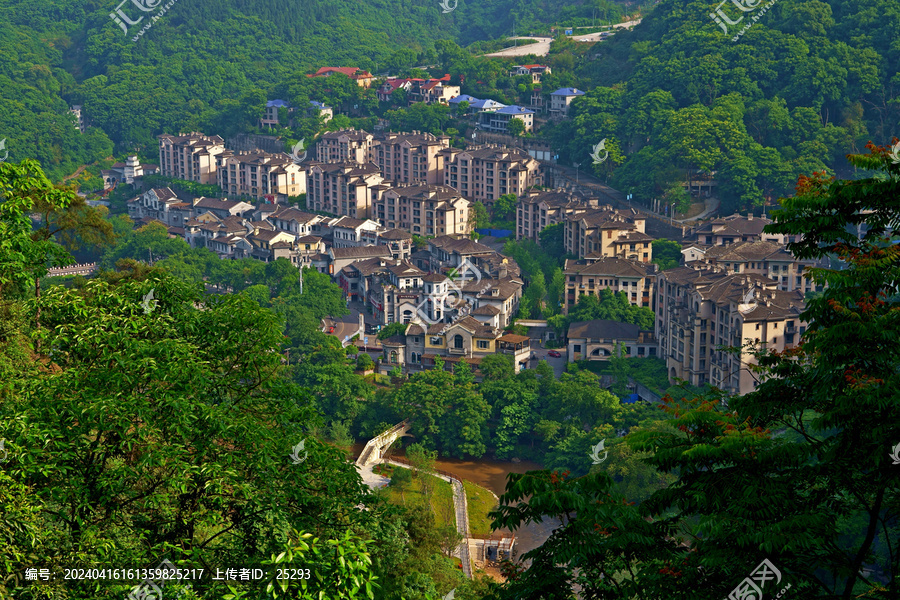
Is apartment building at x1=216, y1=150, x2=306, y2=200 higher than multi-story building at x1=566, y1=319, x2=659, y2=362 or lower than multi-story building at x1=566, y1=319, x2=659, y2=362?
higher

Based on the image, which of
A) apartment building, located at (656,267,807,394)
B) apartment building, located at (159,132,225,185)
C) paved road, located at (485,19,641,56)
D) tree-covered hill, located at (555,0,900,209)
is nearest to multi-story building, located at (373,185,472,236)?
tree-covered hill, located at (555,0,900,209)

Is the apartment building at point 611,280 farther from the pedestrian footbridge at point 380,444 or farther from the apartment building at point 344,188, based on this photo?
the apartment building at point 344,188

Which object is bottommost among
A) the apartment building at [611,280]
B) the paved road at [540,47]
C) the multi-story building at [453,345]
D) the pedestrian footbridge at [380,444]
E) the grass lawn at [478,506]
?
the grass lawn at [478,506]

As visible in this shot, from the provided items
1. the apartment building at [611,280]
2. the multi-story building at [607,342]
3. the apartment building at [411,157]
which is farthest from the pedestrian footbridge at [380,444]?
the apartment building at [411,157]

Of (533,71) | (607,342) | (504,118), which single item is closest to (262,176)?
(504,118)

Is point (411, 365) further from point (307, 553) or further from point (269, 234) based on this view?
point (307, 553)

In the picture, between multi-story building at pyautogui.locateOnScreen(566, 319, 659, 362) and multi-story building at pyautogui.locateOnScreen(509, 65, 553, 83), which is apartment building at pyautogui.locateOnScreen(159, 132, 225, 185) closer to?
multi-story building at pyautogui.locateOnScreen(509, 65, 553, 83)
